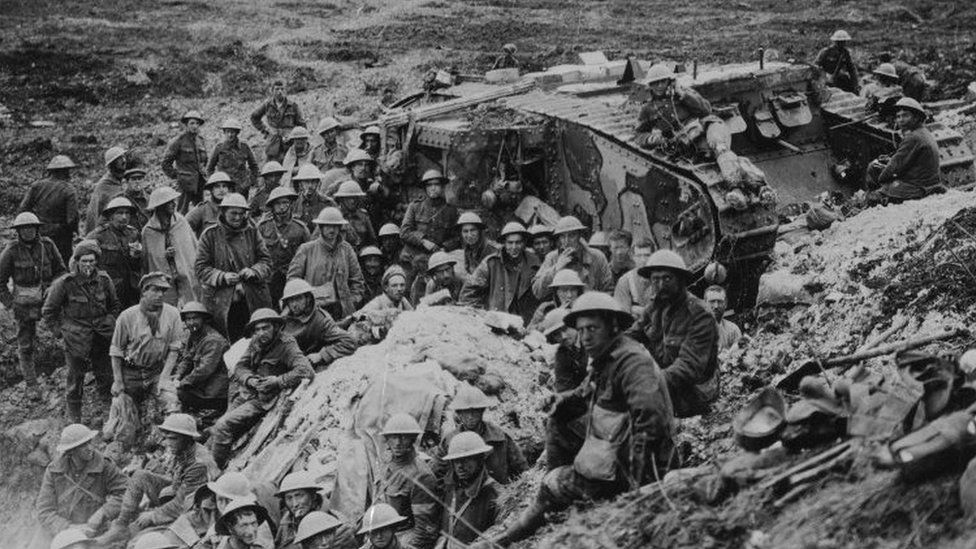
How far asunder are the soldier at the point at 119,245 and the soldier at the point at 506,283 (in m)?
3.70

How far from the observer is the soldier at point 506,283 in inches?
450

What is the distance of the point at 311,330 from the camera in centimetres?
1086

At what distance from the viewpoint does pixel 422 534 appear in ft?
26.3

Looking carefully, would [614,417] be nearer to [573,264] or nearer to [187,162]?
[573,264]

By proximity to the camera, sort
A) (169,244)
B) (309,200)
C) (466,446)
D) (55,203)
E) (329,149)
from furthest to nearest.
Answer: (329,149) → (55,203) → (309,200) → (169,244) → (466,446)

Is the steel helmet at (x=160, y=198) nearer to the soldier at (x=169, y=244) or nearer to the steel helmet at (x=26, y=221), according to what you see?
the soldier at (x=169, y=244)

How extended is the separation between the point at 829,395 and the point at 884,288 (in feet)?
13.8

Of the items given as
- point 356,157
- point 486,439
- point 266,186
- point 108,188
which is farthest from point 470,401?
point 108,188

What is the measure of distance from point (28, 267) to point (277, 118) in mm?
5513

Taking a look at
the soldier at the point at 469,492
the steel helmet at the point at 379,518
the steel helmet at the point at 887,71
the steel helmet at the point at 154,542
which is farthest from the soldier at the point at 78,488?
the steel helmet at the point at 887,71

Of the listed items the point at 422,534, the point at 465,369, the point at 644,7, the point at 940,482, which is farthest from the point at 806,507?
the point at 644,7

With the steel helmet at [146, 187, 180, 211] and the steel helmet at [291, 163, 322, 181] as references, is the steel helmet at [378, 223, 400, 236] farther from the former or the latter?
the steel helmet at [146, 187, 180, 211]

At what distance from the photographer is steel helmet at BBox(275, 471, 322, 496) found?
852 cm

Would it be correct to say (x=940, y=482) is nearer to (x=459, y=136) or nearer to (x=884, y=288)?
(x=884, y=288)
